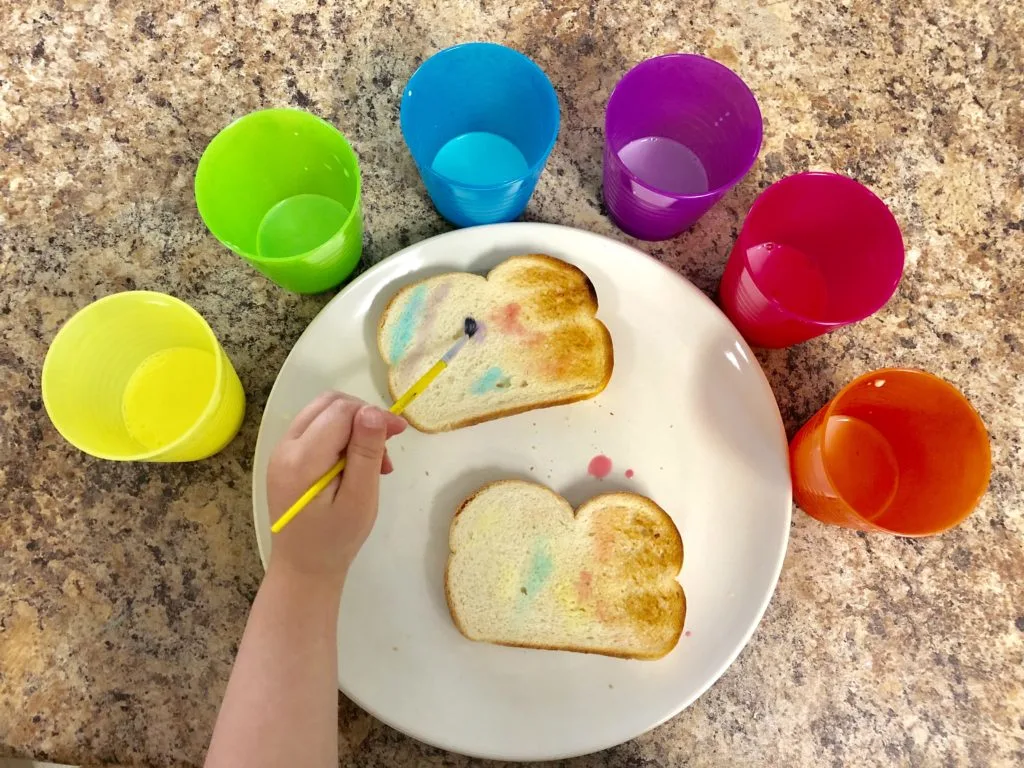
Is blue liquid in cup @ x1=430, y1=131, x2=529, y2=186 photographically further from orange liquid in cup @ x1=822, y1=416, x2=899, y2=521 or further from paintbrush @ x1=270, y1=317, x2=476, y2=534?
orange liquid in cup @ x1=822, y1=416, x2=899, y2=521

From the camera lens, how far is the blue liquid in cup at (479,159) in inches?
51.6

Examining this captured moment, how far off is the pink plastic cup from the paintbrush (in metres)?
0.47

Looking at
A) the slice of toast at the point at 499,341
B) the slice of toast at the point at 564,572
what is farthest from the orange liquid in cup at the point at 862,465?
the slice of toast at the point at 499,341

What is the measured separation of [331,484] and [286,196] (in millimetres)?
616

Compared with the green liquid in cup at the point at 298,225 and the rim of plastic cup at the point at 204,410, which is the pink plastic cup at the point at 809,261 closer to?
the green liquid in cup at the point at 298,225

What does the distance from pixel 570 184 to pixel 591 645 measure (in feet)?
2.73

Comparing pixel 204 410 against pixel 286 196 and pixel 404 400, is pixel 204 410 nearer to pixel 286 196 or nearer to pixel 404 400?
pixel 404 400

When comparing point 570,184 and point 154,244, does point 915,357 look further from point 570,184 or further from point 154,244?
point 154,244

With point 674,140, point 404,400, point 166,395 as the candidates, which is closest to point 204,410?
point 166,395

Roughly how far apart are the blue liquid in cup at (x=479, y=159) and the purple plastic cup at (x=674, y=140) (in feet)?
0.62

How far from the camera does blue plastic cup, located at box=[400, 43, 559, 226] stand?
1.14 meters

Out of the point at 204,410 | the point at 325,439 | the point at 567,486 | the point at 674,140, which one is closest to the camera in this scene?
the point at 325,439

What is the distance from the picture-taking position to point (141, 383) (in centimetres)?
120

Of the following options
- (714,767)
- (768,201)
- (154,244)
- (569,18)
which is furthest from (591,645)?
(569,18)
